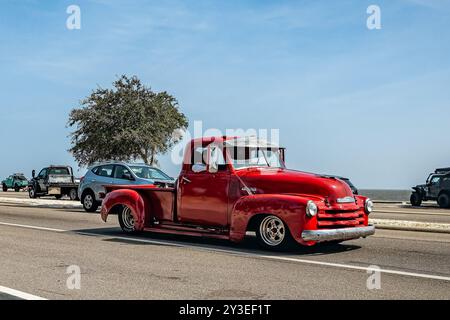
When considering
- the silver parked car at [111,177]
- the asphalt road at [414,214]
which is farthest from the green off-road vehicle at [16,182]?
the asphalt road at [414,214]

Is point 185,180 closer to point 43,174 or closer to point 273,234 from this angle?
point 273,234

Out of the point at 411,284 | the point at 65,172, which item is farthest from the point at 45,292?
the point at 65,172

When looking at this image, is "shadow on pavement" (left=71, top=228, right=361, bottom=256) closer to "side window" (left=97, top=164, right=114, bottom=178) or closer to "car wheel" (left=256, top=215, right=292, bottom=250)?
"car wheel" (left=256, top=215, right=292, bottom=250)

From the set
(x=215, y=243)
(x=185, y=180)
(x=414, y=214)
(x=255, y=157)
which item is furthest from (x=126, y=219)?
(x=414, y=214)

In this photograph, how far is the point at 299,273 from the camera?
23.8 ft

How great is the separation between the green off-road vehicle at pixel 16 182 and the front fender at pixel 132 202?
5066cm

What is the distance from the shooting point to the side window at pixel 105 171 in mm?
20111

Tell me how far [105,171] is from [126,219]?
8.88 m

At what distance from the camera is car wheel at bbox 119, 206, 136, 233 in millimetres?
11773

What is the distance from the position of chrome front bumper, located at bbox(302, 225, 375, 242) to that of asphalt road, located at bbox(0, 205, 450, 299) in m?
0.32

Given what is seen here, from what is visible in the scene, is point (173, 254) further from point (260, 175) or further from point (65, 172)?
point (65, 172)

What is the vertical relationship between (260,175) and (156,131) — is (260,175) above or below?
below

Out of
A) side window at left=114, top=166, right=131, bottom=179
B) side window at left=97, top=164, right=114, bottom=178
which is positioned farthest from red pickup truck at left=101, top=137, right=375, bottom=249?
side window at left=97, top=164, right=114, bottom=178
